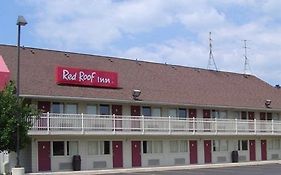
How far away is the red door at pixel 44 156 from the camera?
1284 inches

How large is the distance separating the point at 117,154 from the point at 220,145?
1008 centimetres

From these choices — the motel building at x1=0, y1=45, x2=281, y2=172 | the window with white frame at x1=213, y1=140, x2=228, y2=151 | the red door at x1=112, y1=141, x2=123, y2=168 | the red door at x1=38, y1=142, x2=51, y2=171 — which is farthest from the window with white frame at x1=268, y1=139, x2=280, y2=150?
the red door at x1=38, y1=142, x2=51, y2=171

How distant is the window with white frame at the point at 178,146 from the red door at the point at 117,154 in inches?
183

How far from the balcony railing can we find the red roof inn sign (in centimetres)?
261

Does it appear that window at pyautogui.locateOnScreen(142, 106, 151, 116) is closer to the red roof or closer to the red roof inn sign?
the red roof inn sign

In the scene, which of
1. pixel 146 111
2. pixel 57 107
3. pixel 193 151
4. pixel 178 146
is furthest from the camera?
pixel 193 151

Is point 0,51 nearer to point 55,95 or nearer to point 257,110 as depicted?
point 55,95

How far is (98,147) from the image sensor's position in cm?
3559

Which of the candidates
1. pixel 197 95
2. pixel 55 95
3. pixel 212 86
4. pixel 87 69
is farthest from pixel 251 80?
pixel 55 95

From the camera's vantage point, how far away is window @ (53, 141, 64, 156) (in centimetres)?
3356

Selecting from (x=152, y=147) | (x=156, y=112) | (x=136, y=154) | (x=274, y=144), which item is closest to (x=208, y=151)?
(x=152, y=147)

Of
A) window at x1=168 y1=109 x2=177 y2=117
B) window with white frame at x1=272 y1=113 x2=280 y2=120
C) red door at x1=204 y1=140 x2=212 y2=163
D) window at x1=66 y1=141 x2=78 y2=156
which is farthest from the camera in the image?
window with white frame at x1=272 y1=113 x2=280 y2=120

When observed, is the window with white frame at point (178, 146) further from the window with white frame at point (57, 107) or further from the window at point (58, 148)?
the window with white frame at point (57, 107)

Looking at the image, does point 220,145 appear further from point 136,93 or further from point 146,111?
point 136,93
